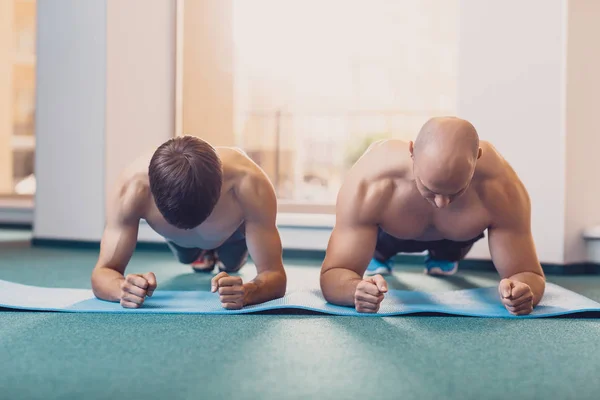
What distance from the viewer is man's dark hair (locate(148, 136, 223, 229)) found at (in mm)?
1445

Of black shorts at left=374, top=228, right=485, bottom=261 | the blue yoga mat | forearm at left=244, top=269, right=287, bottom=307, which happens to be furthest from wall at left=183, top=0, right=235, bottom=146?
forearm at left=244, top=269, right=287, bottom=307

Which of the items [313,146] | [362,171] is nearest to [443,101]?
[313,146]

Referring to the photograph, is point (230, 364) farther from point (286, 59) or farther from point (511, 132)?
point (286, 59)

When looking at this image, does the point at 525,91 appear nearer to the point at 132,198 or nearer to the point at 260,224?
the point at 260,224

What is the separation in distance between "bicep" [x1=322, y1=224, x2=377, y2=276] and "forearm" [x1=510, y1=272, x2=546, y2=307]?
376mm

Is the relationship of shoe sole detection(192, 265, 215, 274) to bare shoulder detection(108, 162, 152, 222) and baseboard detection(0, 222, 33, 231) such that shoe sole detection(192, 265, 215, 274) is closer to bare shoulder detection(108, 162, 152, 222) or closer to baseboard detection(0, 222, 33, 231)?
bare shoulder detection(108, 162, 152, 222)

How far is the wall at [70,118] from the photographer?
3.33 meters

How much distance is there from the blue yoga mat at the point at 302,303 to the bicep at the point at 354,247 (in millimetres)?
114

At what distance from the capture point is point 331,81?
6484 millimetres

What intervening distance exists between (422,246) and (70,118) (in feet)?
7.00

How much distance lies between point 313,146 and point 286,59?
923 millimetres

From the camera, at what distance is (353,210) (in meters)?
1.67

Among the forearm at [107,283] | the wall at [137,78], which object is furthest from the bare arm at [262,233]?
the wall at [137,78]

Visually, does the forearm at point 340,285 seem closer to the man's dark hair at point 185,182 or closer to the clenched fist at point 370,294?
the clenched fist at point 370,294
